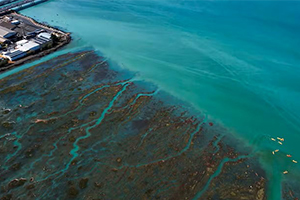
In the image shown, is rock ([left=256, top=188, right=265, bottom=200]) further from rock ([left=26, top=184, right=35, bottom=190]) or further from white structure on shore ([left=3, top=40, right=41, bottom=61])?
white structure on shore ([left=3, top=40, right=41, bottom=61])

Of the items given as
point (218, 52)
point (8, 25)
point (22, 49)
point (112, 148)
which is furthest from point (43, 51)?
point (218, 52)

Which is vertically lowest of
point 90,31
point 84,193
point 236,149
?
point 84,193

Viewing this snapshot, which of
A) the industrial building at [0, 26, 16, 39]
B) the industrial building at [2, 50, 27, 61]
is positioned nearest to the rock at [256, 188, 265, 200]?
the industrial building at [2, 50, 27, 61]

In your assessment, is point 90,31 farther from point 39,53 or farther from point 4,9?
point 4,9

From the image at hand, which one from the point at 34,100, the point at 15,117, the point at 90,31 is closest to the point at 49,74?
the point at 34,100

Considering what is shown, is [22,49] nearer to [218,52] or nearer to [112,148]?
[112,148]

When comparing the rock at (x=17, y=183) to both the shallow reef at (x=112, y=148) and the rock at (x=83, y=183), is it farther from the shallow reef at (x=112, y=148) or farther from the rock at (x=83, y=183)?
the rock at (x=83, y=183)

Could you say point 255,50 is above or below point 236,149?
above
